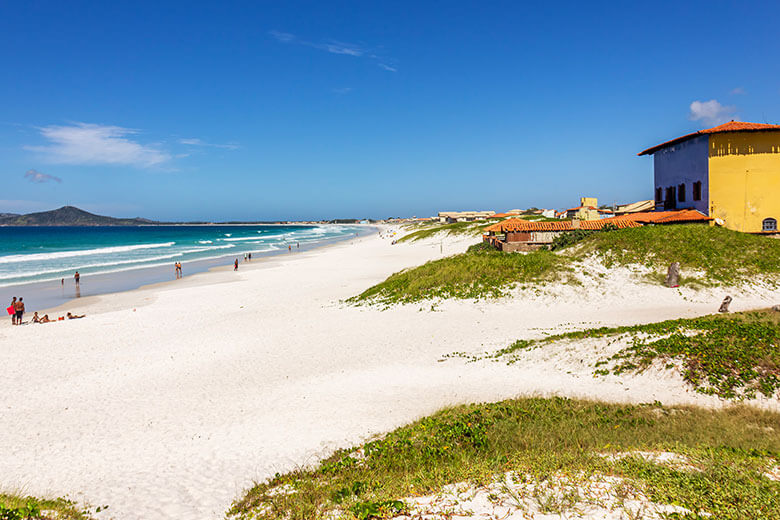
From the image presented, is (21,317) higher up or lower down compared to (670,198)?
lower down

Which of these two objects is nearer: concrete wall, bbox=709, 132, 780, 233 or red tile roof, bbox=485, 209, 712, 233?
red tile roof, bbox=485, 209, 712, 233

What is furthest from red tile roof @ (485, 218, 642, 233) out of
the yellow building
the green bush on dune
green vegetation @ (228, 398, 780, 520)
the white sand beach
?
green vegetation @ (228, 398, 780, 520)

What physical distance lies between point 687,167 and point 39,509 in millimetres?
39193

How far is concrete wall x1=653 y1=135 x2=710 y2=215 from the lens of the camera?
29.8 m

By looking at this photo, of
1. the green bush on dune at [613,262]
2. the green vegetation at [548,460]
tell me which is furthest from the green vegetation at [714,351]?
the green bush on dune at [613,262]

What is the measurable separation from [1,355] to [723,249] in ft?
117

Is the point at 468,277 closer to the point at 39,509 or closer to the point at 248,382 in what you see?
the point at 248,382

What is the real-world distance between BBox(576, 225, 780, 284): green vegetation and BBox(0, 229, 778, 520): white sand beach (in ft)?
6.40

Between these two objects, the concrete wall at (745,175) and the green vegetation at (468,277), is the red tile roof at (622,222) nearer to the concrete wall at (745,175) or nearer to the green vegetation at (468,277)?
the concrete wall at (745,175)

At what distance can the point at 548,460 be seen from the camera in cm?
648

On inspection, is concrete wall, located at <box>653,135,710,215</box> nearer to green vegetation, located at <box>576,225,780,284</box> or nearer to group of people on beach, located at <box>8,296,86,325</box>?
green vegetation, located at <box>576,225,780,284</box>

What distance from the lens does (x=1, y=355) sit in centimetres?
1642

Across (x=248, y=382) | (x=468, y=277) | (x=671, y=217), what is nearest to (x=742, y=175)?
(x=671, y=217)

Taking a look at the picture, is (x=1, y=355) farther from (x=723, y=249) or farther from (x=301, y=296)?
(x=723, y=249)
